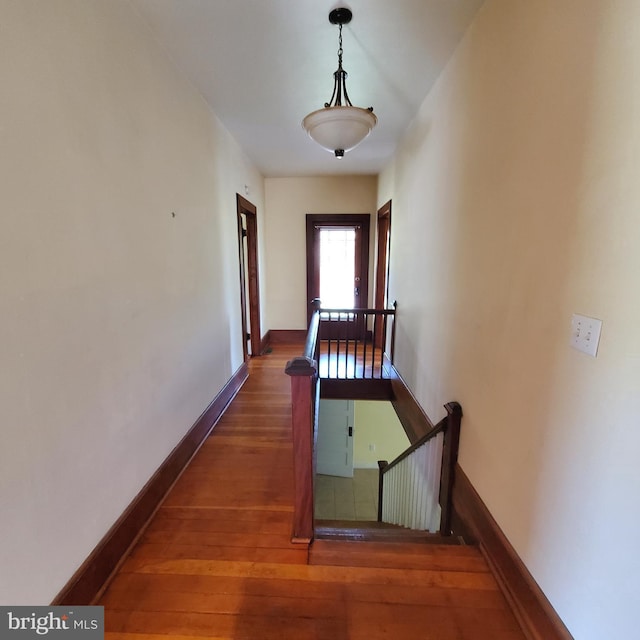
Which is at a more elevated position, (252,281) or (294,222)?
(294,222)

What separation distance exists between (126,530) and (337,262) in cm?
436

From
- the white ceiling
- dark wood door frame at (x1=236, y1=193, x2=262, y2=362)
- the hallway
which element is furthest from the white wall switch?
dark wood door frame at (x1=236, y1=193, x2=262, y2=362)

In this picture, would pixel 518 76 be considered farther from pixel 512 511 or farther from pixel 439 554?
pixel 439 554

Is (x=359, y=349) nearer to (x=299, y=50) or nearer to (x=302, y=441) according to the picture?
(x=302, y=441)

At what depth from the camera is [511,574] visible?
1.37 metres

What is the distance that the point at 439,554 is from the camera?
1.58 m

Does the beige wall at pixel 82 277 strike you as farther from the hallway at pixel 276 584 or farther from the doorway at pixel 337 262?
the doorway at pixel 337 262

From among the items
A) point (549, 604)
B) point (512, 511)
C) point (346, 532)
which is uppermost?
point (512, 511)

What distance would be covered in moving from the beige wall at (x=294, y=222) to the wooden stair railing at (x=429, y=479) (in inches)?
114

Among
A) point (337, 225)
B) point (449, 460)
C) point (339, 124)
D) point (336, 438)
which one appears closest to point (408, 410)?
point (449, 460)

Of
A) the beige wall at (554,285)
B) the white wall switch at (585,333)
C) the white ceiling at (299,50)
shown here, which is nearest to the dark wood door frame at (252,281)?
the white ceiling at (299,50)

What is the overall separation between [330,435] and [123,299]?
189 inches

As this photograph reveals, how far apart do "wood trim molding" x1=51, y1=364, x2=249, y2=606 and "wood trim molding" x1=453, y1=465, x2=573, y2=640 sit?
1.72 metres

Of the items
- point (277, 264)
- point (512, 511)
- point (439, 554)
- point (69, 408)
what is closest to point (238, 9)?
point (69, 408)
